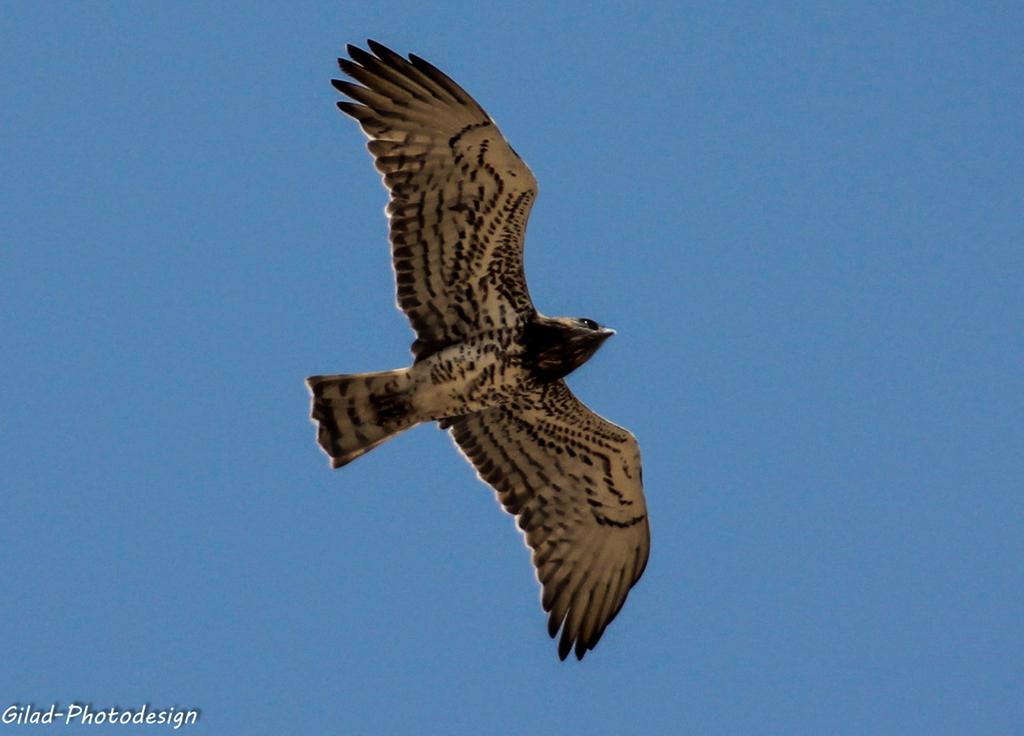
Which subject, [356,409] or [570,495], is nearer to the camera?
[356,409]

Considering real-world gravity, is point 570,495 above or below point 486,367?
below

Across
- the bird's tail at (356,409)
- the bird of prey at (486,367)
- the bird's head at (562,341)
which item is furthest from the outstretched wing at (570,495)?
the bird's tail at (356,409)

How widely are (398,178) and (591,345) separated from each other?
201 centimetres

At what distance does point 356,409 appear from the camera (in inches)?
587

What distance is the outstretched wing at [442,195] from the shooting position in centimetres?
1453

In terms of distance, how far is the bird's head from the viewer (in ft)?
49.1

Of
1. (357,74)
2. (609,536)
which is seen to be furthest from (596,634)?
(357,74)

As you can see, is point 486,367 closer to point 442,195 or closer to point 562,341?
point 562,341

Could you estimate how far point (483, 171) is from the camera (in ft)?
48.1

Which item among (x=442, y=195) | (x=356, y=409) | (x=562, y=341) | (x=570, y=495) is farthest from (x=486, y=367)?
(x=570, y=495)

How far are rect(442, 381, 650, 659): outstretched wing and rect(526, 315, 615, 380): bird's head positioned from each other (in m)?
0.55

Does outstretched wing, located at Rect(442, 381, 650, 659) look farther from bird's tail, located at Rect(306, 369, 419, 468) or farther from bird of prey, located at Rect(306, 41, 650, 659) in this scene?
bird's tail, located at Rect(306, 369, 419, 468)

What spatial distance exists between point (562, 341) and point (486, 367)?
0.66 metres

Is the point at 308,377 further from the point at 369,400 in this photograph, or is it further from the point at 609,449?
the point at 609,449
